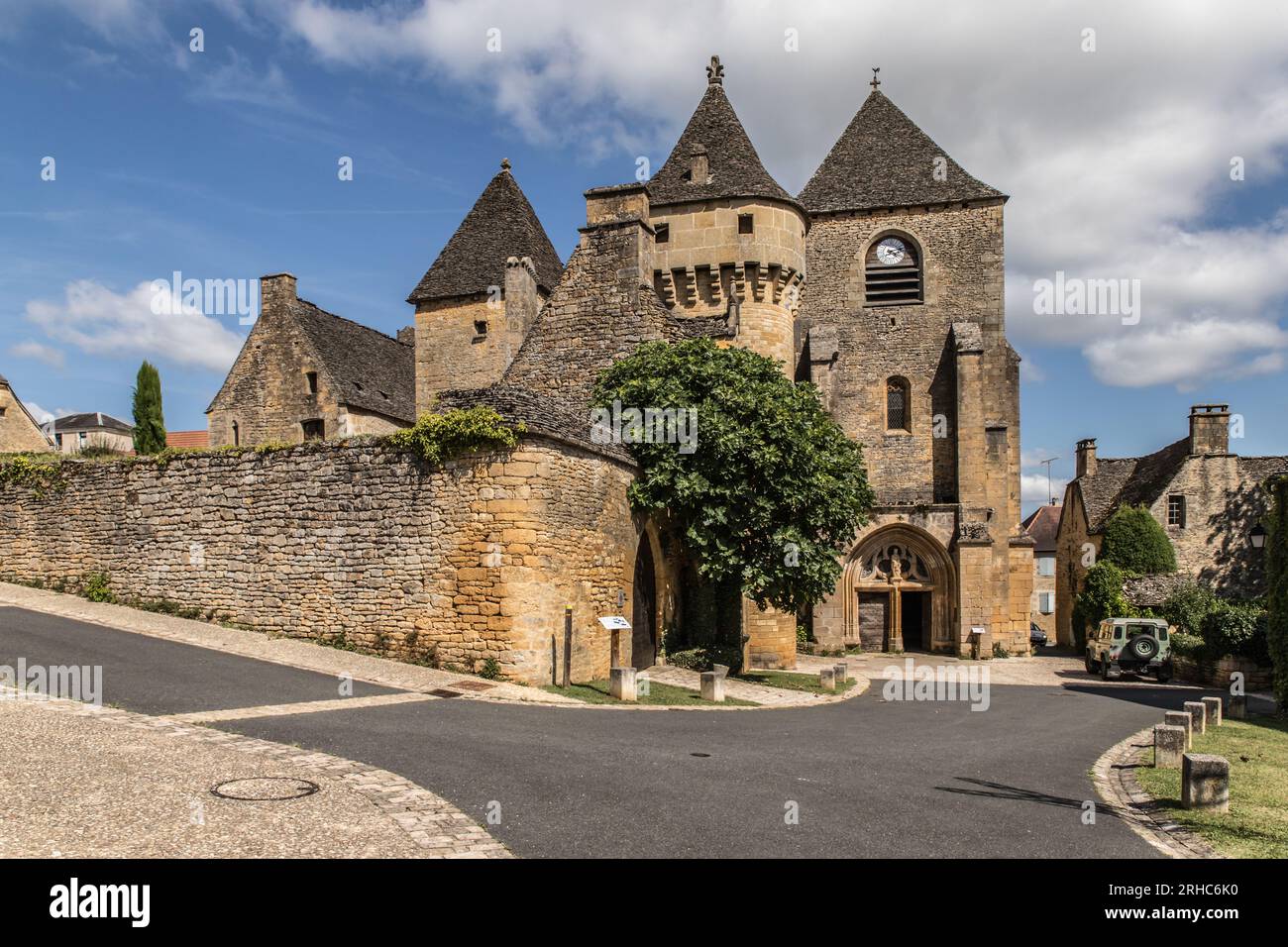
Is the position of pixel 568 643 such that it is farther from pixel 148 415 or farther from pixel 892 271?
pixel 892 271

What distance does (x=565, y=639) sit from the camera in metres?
15.3

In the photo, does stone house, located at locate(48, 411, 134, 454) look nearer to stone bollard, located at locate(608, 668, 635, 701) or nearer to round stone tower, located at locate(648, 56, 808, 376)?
round stone tower, located at locate(648, 56, 808, 376)

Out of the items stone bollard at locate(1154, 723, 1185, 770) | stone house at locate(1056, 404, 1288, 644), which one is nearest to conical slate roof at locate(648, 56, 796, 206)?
stone bollard at locate(1154, 723, 1185, 770)

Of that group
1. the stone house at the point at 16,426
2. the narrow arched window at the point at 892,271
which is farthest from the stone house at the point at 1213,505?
the stone house at the point at 16,426

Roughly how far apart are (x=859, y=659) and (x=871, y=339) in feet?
39.2

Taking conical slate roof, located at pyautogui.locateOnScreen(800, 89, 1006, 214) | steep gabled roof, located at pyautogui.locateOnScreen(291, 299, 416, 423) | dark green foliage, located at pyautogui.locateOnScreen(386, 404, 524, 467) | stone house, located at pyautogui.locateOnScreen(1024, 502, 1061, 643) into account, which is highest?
conical slate roof, located at pyautogui.locateOnScreen(800, 89, 1006, 214)

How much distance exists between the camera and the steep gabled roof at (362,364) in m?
32.4

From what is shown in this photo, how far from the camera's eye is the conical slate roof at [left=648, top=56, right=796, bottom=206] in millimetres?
25859

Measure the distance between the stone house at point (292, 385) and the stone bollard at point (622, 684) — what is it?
19250mm

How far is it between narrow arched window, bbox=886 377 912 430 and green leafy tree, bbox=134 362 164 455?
24.1 metres

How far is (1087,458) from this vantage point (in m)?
48.0

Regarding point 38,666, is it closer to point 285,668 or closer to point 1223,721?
point 285,668

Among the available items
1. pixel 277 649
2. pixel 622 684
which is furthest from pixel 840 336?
pixel 277 649
